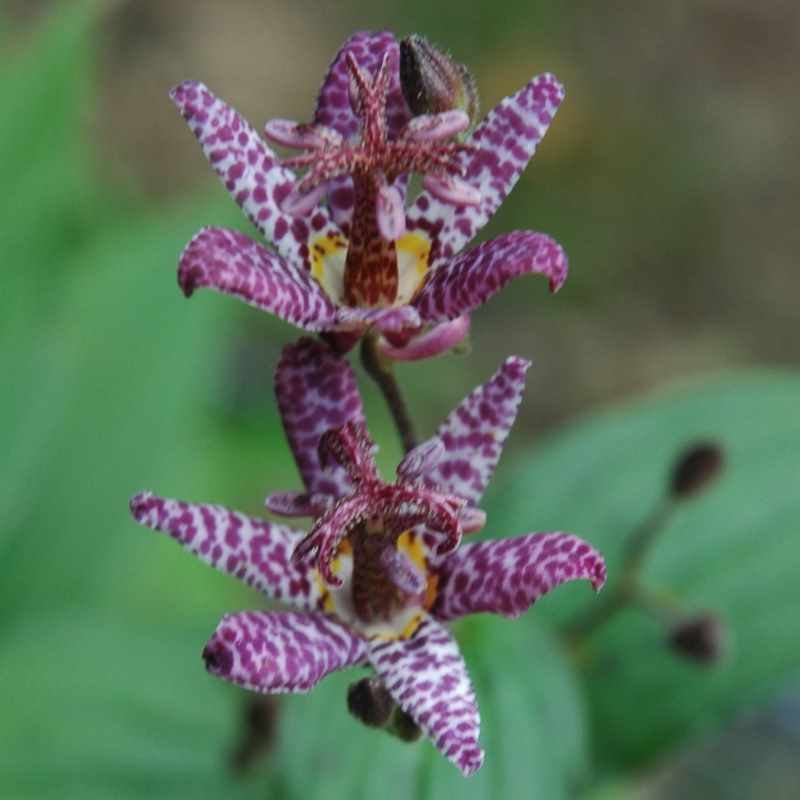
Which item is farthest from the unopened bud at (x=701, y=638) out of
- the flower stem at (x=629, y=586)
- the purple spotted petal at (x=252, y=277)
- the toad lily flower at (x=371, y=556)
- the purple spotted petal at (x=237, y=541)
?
the purple spotted petal at (x=252, y=277)

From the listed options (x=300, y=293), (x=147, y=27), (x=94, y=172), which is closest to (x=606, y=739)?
(x=300, y=293)

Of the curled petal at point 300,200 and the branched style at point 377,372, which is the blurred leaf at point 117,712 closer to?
the branched style at point 377,372

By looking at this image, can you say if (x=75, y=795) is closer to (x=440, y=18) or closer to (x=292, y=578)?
(x=292, y=578)

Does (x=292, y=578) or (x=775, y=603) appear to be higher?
(x=775, y=603)

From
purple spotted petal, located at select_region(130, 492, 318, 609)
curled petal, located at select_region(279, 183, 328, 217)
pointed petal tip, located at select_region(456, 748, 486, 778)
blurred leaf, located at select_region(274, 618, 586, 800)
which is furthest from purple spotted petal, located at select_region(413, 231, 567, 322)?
blurred leaf, located at select_region(274, 618, 586, 800)

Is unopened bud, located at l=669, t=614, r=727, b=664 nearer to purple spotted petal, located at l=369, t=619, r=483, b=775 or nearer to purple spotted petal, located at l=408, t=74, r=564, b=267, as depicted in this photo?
purple spotted petal, located at l=369, t=619, r=483, b=775

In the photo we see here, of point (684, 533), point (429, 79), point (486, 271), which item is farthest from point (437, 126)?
point (684, 533)
